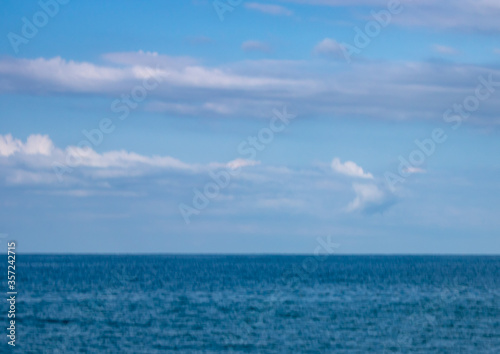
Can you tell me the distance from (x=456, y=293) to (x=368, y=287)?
14175 mm

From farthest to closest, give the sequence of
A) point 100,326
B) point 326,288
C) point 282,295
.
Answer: point 326,288
point 282,295
point 100,326

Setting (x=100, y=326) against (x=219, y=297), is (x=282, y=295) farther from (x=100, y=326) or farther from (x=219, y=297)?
(x=100, y=326)

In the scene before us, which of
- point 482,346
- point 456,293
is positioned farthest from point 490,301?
point 482,346

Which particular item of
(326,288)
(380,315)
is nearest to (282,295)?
(326,288)

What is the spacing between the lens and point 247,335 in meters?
52.7

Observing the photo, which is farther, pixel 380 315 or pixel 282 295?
pixel 282 295

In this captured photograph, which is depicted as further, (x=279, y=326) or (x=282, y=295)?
(x=282, y=295)

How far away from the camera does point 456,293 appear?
8969cm

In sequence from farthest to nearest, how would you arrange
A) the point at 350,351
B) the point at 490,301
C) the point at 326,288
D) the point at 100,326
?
1. the point at 326,288
2. the point at 490,301
3. the point at 100,326
4. the point at 350,351

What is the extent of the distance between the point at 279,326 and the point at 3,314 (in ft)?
81.6

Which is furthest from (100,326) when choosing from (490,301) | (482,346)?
(490,301)

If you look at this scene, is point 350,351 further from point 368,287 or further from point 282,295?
point 368,287

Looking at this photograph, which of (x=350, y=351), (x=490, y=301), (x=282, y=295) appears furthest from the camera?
(x=282, y=295)

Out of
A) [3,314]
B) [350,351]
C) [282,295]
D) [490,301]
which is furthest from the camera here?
[282,295]
